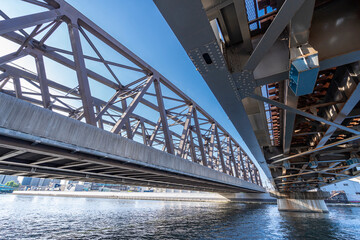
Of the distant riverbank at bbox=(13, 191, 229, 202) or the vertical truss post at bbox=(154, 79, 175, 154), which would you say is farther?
the distant riverbank at bbox=(13, 191, 229, 202)

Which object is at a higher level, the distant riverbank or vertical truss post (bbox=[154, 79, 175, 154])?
vertical truss post (bbox=[154, 79, 175, 154])

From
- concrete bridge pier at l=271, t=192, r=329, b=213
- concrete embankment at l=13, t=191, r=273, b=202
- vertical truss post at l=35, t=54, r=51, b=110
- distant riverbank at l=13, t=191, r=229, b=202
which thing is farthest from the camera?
distant riverbank at l=13, t=191, r=229, b=202

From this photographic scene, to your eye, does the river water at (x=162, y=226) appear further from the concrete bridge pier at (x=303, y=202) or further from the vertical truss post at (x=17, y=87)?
the concrete bridge pier at (x=303, y=202)

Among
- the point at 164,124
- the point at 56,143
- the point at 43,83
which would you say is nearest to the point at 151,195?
the point at 164,124

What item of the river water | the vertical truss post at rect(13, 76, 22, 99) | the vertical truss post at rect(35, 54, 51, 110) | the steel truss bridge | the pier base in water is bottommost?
the river water

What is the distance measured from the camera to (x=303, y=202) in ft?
145

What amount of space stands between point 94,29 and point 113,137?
A: 23.4ft

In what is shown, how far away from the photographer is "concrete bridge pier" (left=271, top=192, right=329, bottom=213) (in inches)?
1612

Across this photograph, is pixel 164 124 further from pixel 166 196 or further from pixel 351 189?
pixel 351 189

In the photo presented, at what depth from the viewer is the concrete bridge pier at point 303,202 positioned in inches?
1612

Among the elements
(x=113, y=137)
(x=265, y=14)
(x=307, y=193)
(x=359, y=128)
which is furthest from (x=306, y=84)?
(x=307, y=193)

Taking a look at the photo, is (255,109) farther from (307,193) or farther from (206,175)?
(307,193)

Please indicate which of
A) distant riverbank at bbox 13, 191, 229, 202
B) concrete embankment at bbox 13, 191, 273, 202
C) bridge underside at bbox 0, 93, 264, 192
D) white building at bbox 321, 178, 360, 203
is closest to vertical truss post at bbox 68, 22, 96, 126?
bridge underside at bbox 0, 93, 264, 192

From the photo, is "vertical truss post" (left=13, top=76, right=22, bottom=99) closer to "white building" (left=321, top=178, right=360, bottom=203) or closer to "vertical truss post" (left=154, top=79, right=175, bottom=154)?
"vertical truss post" (left=154, top=79, right=175, bottom=154)
